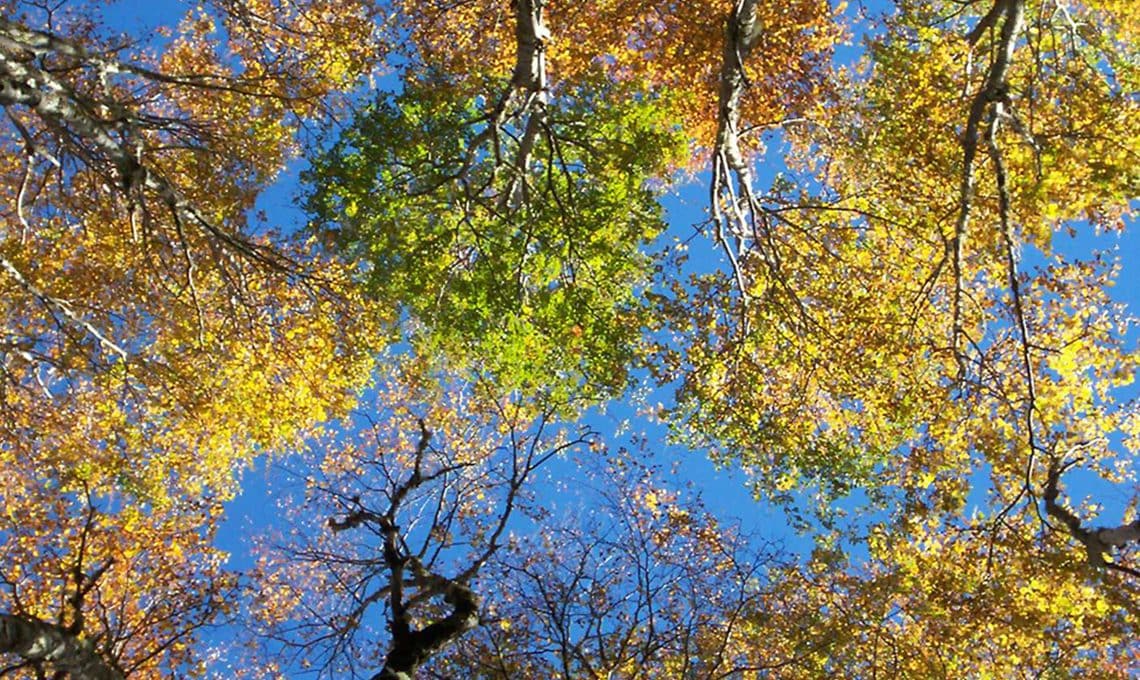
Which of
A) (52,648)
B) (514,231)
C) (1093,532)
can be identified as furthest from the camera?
(514,231)

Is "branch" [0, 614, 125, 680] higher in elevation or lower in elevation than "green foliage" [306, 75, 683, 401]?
lower

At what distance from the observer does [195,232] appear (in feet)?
39.0

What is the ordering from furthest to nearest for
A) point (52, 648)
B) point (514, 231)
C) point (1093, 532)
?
point (514, 231) → point (1093, 532) → point (52, 648)

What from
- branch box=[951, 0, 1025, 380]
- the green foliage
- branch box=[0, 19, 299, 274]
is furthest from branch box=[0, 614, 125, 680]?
branch box=[951, 0, 1025, 380]

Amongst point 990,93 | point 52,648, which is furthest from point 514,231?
point 52,648

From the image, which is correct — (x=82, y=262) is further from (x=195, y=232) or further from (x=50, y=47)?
(x=50, y=47)

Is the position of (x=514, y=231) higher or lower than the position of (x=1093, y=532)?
higher

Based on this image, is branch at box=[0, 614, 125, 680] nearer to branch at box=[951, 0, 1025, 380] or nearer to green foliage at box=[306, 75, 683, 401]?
green foliage at box=[306, 75, 683, 401]

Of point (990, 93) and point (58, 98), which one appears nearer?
point (58, 98)

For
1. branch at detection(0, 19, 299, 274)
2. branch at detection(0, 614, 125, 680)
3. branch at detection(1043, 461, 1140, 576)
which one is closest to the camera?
branch at detection(0, 614, 125, 680)

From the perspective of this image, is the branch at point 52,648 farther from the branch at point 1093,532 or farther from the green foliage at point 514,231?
the branch at point 1093,532

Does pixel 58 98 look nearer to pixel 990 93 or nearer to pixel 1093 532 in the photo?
pixel 990 93

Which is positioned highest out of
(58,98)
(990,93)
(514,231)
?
(514,231)

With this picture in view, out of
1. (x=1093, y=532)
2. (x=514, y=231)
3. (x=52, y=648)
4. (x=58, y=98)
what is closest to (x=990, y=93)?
(x=1093, y=532)
